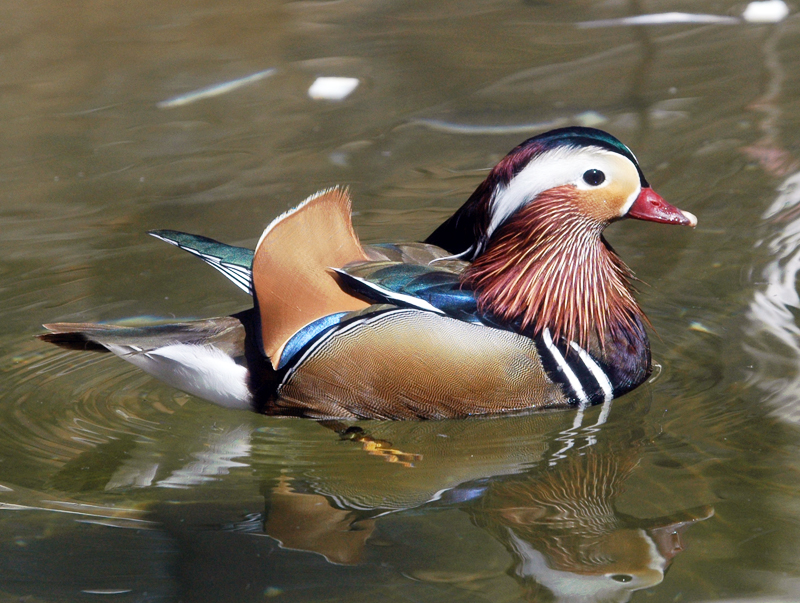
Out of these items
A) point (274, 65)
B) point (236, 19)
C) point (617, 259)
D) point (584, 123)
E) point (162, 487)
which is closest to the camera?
point (162, 487)

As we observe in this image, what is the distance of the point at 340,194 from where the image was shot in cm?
394

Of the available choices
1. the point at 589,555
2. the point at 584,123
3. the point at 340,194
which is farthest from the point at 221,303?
the point at 584,123

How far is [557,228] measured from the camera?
13.2ft

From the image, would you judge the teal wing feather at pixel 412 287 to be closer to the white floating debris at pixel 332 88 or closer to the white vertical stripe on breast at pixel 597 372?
the white vertical stripe on breast at pixel 597 372

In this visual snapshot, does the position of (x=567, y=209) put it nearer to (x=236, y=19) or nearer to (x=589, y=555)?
(x=589, y=555)

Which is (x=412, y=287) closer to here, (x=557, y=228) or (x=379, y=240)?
(x=557, y=228)

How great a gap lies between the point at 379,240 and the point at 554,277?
150 centimetres

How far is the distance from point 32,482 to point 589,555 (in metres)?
1.92

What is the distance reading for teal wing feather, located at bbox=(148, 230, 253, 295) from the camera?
395 cm

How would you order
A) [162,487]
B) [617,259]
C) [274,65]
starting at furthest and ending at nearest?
[274,65]
[617,259]
[162,487]

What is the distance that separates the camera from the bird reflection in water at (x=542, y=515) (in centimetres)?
305

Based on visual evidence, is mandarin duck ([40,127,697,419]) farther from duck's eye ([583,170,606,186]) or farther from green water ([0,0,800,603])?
green water ([0,0,800,603])

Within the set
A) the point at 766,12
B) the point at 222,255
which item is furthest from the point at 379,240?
the point at 766,12

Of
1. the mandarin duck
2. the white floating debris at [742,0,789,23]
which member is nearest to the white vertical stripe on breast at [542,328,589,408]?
the mandarin duck
